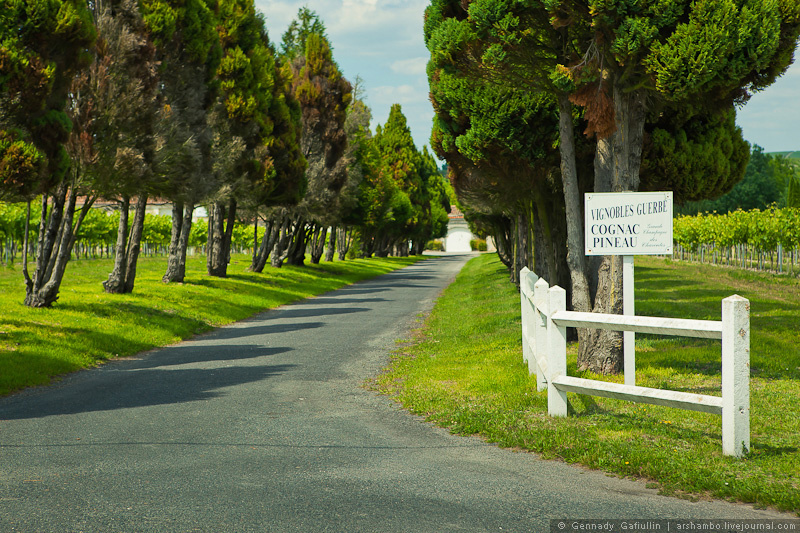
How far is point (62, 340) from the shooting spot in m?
11.7

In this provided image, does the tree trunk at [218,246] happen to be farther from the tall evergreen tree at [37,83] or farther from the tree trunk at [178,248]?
the tall evergreen tree at [37,83]

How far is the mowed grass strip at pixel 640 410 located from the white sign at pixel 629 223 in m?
1.71

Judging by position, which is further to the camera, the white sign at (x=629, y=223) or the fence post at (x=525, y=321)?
the fence post at (x=525, y=321)

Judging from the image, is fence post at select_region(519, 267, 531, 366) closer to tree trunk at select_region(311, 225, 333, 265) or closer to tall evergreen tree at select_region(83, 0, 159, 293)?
tall evergreen tree at select_region(83, 0, 159, 293)

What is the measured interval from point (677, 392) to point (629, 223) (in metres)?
2.82

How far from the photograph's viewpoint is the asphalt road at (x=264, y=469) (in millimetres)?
4242

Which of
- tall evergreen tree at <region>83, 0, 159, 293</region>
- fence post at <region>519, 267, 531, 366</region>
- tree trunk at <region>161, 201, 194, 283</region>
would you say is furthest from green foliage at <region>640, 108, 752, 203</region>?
tree trunk at <region>161, 201, 194, 283</region>

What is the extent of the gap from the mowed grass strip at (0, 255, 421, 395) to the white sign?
24.6 feet

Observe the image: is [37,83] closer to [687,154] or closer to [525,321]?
[525,321]

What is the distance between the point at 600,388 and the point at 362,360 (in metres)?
5.52

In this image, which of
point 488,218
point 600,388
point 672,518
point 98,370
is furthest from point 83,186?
point 488,218

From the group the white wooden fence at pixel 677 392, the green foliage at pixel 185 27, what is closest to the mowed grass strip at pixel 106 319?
the white wooden fence at pixel 677 392

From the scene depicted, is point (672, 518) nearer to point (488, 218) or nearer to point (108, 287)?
point (108, 287)

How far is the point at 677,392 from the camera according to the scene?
5.71 metres
